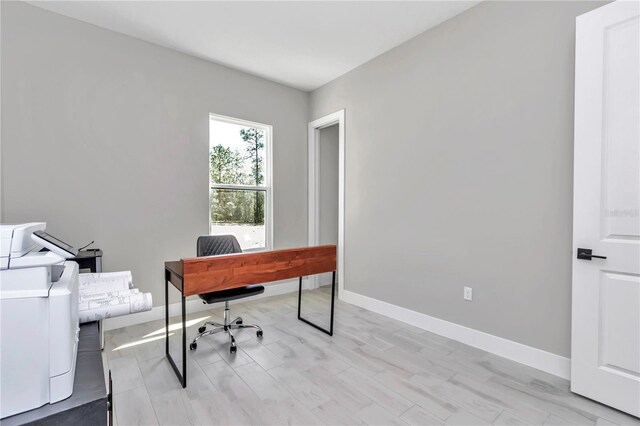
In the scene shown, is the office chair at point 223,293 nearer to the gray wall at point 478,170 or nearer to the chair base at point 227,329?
the chair base at point 227,329

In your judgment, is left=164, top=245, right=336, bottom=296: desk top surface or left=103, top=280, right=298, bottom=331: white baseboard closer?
left=164, top=245, right=336, bottom=296: desk top surface

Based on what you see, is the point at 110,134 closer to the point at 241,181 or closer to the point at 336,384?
the point at 241,181

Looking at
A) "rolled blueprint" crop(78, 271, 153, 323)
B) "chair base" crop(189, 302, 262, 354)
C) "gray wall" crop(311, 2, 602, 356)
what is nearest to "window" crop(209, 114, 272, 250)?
"chair base" crop(189, 302, 262, 354)

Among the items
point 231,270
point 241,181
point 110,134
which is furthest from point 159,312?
point 110,134

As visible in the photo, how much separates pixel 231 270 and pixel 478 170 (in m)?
2.13

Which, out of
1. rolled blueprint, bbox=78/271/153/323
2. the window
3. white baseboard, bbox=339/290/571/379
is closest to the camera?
rolled blueprint, bbox=78/271/153/323

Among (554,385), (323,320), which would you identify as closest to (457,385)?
(554,385)

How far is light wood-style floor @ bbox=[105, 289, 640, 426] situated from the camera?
1719mm

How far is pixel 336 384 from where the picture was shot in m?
2.03

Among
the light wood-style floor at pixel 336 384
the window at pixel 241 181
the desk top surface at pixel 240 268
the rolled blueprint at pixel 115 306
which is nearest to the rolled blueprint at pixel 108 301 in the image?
the rolled blueprint at pixel 115 306

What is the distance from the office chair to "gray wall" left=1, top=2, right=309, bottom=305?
2.05 feet

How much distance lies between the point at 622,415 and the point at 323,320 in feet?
7.28

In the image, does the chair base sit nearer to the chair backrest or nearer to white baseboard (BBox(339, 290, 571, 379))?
the chair backrest

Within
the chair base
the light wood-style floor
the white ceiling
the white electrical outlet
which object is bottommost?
the light wood-style floor
